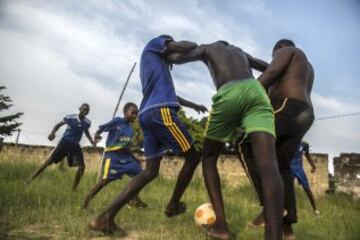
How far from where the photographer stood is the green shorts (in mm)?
2879

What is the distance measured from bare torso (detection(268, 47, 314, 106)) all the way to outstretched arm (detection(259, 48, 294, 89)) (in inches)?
1.7

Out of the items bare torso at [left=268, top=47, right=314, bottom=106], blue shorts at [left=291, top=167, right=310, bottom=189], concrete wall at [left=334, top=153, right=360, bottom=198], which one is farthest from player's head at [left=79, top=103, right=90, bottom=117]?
concrete wall at [left=334, top=153, right=360, bottom=198]

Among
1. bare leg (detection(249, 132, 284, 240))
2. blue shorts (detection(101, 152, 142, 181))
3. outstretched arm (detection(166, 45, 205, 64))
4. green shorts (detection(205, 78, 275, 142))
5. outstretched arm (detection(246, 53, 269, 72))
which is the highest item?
outstretched arm (detection(246, 53, 269, 72))

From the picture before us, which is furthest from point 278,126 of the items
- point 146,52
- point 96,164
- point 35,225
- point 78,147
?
point 96,164

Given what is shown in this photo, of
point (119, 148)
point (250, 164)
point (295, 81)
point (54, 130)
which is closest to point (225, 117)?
point (250, 164)

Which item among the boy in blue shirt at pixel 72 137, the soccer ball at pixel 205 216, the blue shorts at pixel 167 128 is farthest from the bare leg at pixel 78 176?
the soccer ball at pixel 205 216

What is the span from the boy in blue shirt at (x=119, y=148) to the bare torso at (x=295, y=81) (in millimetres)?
3098

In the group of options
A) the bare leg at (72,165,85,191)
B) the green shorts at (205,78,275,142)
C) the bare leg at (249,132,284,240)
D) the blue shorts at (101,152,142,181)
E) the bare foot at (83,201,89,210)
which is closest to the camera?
the bare leg at (249,132,284,240)

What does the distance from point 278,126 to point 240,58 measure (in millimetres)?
814

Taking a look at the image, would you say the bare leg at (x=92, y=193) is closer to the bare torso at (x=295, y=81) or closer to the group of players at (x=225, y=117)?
the group of players at (x=225, y=117)

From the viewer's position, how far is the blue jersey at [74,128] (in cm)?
858

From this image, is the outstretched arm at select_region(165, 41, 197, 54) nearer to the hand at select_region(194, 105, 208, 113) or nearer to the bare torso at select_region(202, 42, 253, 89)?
the bare torso at select_region(202, 42, 253, 89)

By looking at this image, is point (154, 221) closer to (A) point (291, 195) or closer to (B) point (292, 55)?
(A) point (291, 195)

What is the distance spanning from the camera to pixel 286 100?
3.68m
